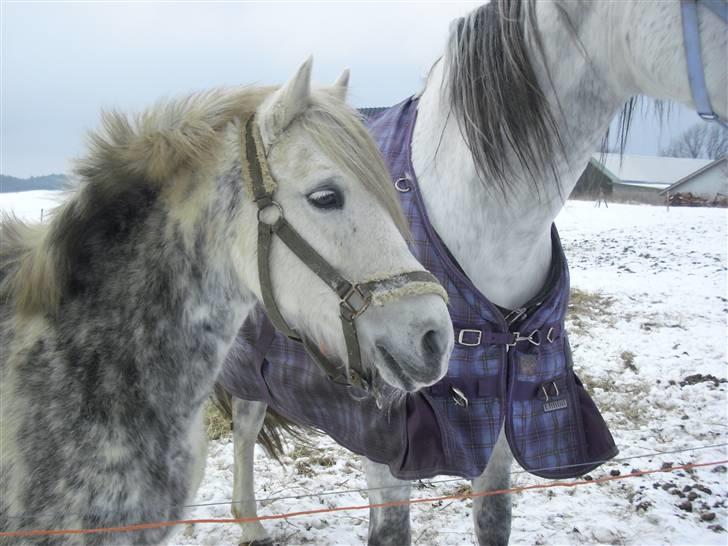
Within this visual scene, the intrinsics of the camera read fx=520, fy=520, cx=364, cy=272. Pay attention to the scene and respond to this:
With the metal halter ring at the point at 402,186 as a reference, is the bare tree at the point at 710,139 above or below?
above

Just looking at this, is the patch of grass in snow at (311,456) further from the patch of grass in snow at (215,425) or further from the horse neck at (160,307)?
the horse neck at (160,307)

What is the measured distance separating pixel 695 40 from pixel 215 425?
4443 millimetres

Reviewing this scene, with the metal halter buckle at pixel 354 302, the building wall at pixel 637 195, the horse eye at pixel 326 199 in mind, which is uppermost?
the building wall at pixel 637 195

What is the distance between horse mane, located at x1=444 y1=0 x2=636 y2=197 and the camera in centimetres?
193

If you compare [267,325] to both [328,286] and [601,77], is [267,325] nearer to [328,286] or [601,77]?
[328,286]

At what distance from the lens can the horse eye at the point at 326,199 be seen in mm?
1528

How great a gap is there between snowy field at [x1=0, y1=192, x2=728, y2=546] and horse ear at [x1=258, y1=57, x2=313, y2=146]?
2.71ft

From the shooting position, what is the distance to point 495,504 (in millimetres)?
2594

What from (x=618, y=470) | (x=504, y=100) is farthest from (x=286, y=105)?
(x=618, y=470)

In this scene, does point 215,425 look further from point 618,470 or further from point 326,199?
point 326,199

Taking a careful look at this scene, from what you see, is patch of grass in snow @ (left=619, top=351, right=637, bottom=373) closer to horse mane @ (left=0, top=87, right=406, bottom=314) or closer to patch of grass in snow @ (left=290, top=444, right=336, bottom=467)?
patch of grass in snow @ (left=290, top=444, right=336, bottom=467)

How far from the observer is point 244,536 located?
3.36 meters

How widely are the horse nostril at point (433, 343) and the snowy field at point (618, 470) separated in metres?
0.95

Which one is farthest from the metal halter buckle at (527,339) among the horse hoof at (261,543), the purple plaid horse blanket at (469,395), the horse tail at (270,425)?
the horse hoof at (261,543)
